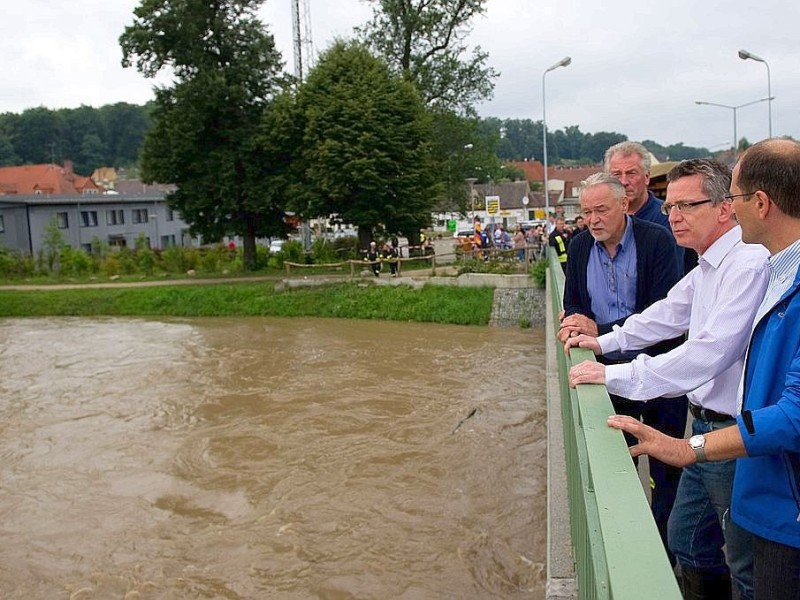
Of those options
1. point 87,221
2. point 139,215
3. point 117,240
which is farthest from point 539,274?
point 139,215

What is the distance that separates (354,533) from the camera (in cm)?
807

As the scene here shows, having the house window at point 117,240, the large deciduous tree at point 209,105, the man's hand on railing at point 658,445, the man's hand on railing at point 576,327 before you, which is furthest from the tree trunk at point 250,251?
the man's hand on railing at point 658,445

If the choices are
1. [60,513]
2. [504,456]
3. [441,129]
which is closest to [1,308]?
[441,129]

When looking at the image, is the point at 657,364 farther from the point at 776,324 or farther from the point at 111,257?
the point at 111,257

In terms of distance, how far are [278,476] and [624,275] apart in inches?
286

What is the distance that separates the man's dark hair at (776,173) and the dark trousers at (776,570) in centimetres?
86

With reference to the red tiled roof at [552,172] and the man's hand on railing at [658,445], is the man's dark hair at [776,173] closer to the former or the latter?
the man's hand on railing at [658,445]

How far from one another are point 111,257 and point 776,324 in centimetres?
3809

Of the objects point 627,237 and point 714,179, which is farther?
point 627,237

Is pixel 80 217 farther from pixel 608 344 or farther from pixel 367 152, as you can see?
pixel 608 344

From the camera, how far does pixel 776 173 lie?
6.91 ft

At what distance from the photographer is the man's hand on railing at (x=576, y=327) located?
3.84 metres

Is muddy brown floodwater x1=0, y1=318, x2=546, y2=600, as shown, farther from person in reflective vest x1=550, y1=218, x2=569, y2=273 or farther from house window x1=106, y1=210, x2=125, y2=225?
house window x1=106, y1=210, x2=125, y2=225

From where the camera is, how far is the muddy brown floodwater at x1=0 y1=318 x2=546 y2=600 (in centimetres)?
729
